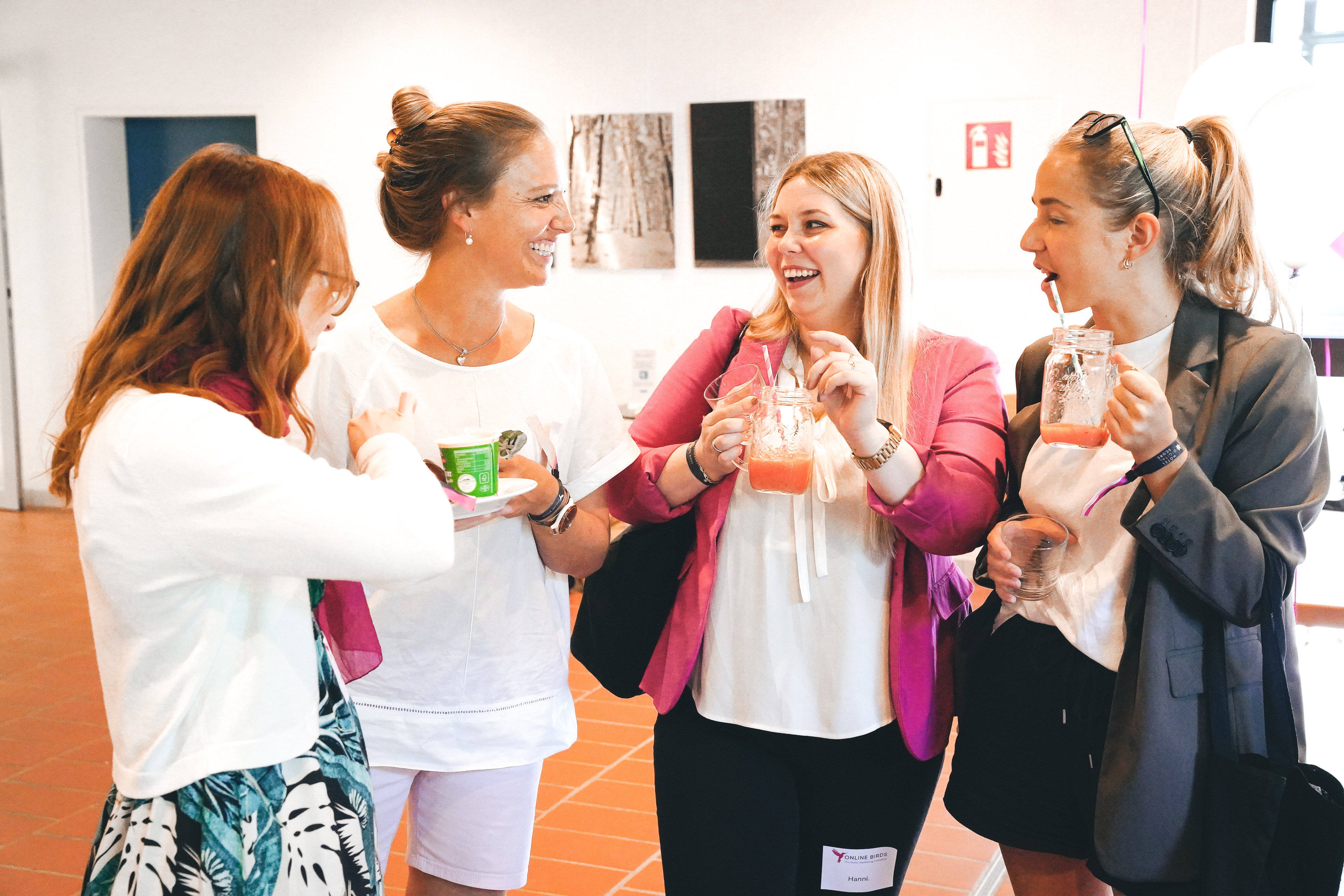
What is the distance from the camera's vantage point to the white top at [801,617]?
5.68 feet

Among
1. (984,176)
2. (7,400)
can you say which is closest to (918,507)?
(984,176)

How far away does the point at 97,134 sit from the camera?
718cm

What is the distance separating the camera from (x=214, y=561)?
4.03ft

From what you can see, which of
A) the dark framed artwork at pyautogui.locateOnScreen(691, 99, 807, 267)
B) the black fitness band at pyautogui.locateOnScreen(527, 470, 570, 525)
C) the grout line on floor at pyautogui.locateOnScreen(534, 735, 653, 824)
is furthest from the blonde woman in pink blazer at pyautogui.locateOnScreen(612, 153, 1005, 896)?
the dark framed artwork at pyautogui.locateOnScreen(691, 99, 807, 267)

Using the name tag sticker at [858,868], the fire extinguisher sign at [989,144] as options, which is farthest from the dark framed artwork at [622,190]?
the name tag sticker at [858,868]

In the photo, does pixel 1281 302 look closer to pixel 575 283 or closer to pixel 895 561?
pixel 895 561

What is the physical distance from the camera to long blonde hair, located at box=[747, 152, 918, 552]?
1815 mm

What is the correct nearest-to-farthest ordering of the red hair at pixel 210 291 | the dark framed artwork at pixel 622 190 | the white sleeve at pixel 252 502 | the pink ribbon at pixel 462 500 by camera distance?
the white sleeve at pixel 252 502 < the red hair at pixel 210 291 < the pink ribbon at pixel 462 500 < the dark framed artwork at pixel 622 190

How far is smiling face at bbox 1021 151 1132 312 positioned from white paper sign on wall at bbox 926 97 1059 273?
3936mm

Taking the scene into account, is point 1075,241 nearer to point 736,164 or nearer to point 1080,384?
point 1080,384

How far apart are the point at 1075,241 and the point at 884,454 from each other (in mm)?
416

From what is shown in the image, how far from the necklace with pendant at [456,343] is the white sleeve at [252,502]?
55 cm

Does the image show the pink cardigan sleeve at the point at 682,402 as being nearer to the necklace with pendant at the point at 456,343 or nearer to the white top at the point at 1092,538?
the necklace with pendant at the point at 456,343

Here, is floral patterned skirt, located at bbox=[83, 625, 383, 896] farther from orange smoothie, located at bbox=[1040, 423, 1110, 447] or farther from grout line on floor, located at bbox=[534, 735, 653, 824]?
grout line on floor, located at bbox=[534, 735, 653, 824]
